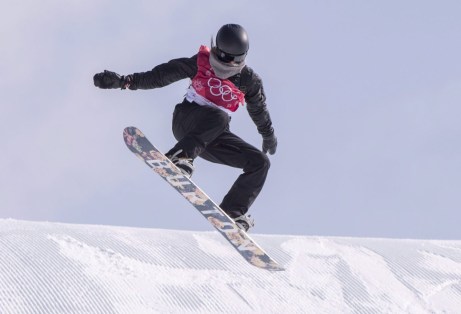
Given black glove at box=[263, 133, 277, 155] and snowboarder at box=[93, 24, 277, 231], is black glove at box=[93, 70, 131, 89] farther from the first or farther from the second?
black glove at box=[263, 133, 277, 155]

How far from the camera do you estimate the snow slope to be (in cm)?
1112

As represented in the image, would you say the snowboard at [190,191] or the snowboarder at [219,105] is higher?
the snowboarder at [219,105]

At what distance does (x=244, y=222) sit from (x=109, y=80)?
201 cm

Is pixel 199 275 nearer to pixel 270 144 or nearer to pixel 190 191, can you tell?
pixel 270 144

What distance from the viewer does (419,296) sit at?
13828 millimetres

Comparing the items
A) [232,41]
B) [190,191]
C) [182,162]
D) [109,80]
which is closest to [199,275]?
[190,191]

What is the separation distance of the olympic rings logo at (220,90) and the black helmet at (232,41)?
17.0 inches

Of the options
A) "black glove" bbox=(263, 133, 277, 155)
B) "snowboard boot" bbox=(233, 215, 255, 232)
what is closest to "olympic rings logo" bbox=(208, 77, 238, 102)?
"black glove" bbox=(263, 133, 277, 155)

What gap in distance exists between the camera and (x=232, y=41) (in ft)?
32.2

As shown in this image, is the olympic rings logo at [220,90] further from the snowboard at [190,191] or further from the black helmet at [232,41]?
the snowboard at [190,191]

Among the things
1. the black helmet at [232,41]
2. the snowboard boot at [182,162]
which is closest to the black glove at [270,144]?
the snowboard boot at [182,162]

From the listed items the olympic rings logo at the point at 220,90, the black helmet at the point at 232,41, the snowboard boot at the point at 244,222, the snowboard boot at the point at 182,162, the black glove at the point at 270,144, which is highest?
the black helmet at the point at 232,41

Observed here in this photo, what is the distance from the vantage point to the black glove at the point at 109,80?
1010cm

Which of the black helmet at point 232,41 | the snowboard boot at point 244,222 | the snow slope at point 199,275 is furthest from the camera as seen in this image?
the snow slope at point 199,275
